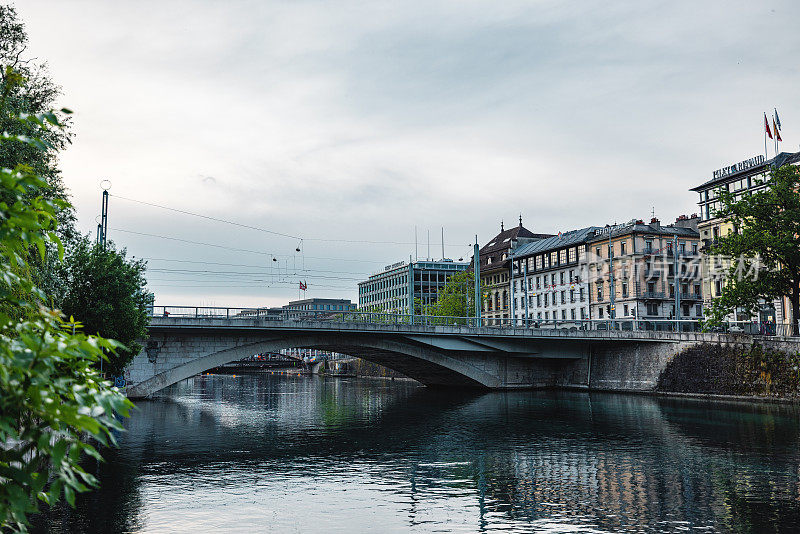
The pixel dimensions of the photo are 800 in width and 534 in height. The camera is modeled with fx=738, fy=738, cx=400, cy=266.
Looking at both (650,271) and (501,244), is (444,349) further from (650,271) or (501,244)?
(501,244)

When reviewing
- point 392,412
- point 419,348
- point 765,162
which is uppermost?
point 765,162

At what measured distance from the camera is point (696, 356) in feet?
215

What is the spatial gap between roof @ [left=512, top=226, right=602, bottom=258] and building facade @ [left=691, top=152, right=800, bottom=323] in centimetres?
1709

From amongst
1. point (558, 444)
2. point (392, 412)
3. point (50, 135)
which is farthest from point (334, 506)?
point (392, 412)

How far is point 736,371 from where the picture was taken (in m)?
60.6

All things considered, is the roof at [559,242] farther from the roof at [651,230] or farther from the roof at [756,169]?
the roof at [756,169]

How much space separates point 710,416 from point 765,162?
173 ft

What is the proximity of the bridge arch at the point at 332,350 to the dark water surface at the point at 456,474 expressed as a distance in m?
12.3

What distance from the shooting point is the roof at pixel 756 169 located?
275 feet

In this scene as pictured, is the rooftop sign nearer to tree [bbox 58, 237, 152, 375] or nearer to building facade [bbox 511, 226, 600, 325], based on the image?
building facade [bbox 511, 226, 600, 325]

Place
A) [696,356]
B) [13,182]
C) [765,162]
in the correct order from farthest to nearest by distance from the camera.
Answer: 1. [765,162]
2. [696,356]
3. [13,182]

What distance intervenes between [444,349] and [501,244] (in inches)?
2751

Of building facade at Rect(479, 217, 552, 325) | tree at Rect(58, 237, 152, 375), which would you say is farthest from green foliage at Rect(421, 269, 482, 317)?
tree at Rect(58, 237, 152, 375)

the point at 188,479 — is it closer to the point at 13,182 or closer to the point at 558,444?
the point at 558,444
